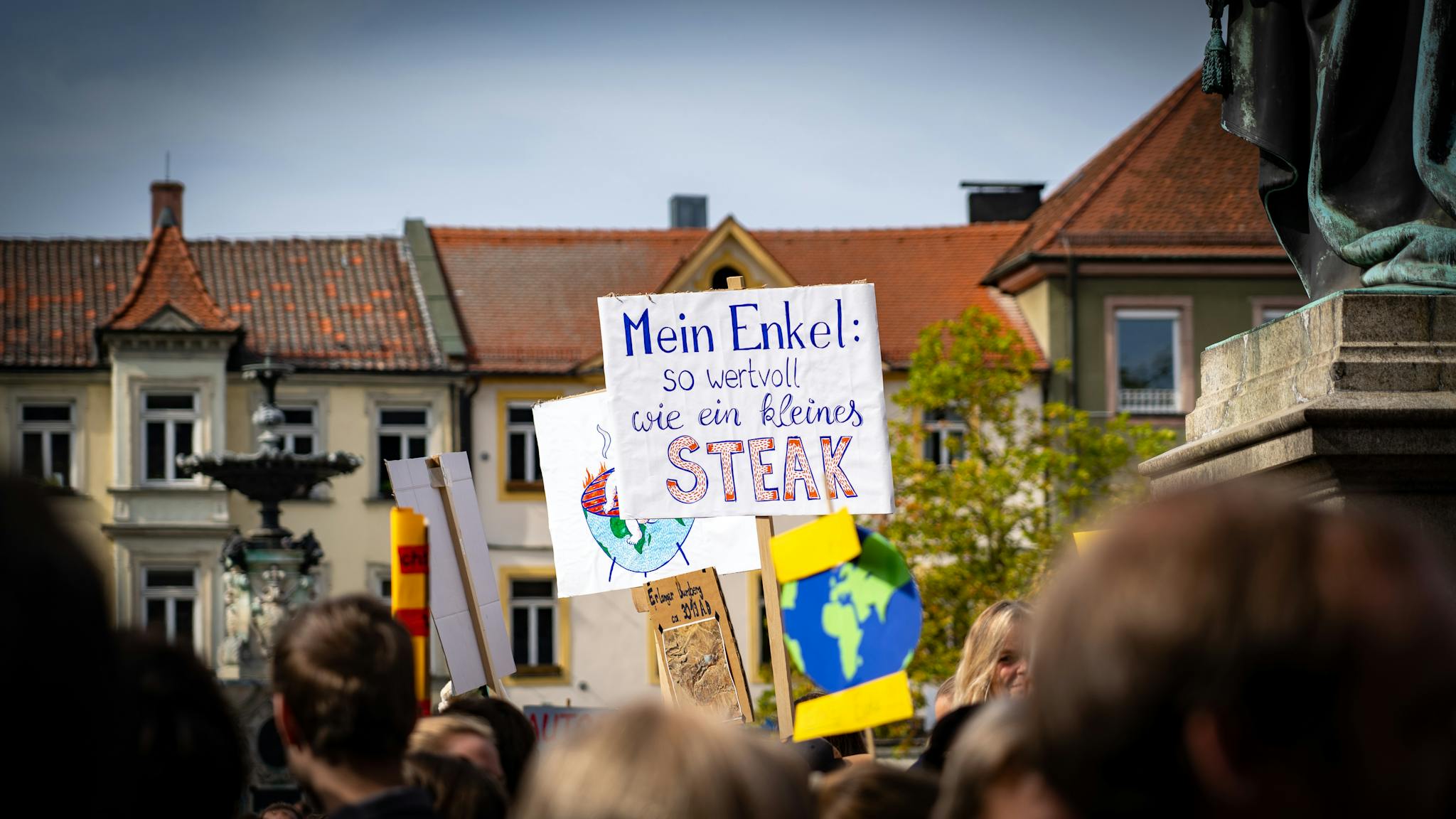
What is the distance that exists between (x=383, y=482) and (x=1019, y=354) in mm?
12188

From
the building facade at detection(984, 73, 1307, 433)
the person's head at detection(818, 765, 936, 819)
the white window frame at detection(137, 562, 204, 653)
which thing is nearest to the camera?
the person's head at detection(818, 765, 936, 819)

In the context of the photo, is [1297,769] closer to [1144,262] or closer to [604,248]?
[1144,262]

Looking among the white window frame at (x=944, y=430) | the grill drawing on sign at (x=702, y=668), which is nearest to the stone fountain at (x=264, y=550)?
the white window frame at (x=944, y=430)

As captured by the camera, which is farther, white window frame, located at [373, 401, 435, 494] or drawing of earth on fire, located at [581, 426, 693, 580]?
white window frame, located at [373, 401, 435, 494]

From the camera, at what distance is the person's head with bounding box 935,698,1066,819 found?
7.28 feet

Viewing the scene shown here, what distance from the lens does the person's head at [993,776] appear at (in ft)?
7.28

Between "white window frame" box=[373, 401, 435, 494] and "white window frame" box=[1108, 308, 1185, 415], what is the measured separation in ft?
42.3

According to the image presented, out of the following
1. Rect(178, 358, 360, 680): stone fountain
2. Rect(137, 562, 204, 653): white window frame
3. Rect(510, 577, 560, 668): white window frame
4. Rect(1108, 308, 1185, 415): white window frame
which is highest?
Rect(1108, 308, 1185, 415): white window frame

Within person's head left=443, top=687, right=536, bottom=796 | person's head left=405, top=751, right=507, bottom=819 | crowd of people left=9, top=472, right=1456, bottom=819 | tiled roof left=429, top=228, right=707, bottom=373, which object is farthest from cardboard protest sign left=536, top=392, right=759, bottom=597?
tiled roof left=429, top=228, right=707, bottom=373

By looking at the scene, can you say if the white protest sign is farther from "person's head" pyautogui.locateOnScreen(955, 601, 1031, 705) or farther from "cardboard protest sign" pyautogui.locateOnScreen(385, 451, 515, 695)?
"person's head" pyautogui.locateOnScreen(955, 601, 1031, 705)

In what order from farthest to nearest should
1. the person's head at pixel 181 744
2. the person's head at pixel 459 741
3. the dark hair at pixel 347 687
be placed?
the person's head at pixel 459 741 < the dark hair at pixel 347 687 < the person's head at pixel 181 744

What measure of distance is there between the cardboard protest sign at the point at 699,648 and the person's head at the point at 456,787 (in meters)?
3.21

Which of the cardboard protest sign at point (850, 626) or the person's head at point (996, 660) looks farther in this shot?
the cardboard protest sign at point (850, 626)

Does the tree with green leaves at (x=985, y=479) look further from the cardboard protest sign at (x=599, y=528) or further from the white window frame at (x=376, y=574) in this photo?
the cardboard protest sign at (x=599, y=528)
